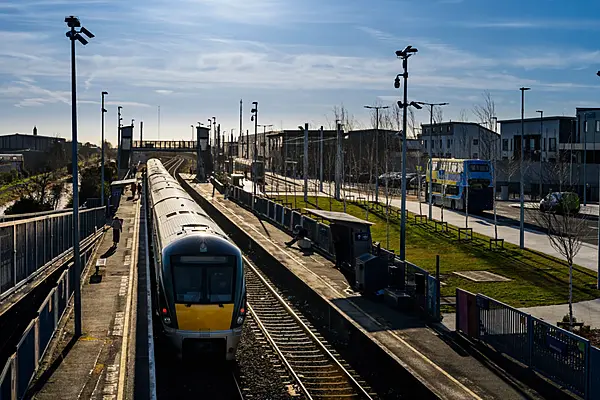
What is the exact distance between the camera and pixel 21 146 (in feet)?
535

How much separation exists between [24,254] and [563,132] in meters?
63.5

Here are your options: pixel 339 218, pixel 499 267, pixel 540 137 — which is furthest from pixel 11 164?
pixel 499 267

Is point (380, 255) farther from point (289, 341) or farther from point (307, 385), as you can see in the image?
point (307, 385)

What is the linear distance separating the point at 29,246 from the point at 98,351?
3.70 metres

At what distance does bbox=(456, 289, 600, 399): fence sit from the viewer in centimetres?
1330

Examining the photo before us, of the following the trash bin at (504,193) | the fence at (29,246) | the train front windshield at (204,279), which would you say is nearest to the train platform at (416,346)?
the train front windshield at (204,279)

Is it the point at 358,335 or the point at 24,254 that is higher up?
the point at 24,254

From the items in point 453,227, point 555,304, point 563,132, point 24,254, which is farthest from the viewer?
point 563,132

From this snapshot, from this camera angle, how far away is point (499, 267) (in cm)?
3017

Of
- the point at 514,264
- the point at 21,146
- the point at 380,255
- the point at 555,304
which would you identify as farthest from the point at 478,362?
the point at 21,146

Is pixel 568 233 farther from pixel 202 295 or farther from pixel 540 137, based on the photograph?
pixel 540 137

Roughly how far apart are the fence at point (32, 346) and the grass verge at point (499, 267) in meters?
12.4

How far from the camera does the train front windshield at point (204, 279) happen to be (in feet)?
53.5

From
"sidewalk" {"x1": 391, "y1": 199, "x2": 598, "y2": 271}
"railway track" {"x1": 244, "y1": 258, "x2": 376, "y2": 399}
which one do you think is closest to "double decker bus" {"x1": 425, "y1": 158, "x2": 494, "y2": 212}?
"sidewalk" {"x1": 391, "y1": 199, "x2": 598, "y2": 271}
